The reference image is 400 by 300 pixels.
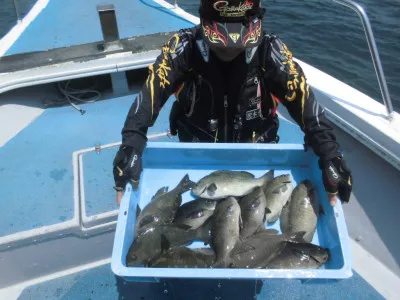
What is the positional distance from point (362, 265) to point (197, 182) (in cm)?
169

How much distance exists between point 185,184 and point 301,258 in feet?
2.70

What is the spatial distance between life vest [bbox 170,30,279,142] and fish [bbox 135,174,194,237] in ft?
2.20

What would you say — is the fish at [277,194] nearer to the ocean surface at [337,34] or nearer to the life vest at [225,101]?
the life vest at [225,101]

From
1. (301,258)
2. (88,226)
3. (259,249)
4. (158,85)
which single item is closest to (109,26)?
(158,85)

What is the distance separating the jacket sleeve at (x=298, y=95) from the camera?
7.33 ft

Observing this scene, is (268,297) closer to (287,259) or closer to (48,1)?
(287,259)

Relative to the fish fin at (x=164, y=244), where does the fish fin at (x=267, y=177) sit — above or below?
above

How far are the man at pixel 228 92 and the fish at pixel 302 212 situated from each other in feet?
0.45

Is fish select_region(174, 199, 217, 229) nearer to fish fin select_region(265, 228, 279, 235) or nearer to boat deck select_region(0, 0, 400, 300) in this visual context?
fish fin select_region(265, 228, 279, 235)

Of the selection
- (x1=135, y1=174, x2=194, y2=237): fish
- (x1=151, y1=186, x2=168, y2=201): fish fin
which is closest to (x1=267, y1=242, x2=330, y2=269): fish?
(x1=135, y1=174, x2=194, y2=237): fish

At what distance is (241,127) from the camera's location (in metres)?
2.74

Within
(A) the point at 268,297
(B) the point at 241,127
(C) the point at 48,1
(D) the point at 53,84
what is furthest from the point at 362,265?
(C) the point at 48,1

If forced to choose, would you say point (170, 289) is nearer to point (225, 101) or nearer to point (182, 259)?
point (182, 259)

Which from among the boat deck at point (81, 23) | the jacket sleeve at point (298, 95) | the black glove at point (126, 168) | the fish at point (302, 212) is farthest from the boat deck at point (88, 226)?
the boat deck at point (81, 23)
